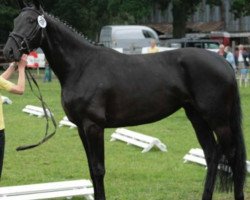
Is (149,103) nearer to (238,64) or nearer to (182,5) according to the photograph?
(238,64)

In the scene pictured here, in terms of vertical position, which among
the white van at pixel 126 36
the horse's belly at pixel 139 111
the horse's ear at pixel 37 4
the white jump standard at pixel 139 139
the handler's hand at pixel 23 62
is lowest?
the white van at pixel 126 36

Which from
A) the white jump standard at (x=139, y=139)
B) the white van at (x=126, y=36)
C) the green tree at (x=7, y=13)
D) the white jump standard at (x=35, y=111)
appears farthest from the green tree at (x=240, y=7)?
the white jump standard at (x=139, y=139)

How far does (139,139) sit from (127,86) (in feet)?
17.5

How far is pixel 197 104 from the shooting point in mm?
6348

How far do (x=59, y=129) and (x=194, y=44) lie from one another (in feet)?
81.7

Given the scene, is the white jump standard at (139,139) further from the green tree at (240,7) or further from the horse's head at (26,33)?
the green tree at (240,7)

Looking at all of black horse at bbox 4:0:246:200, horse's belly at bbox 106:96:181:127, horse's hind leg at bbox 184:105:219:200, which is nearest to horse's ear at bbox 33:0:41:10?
black horse at bbox 4:0:246:200

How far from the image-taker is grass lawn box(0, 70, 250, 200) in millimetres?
7750

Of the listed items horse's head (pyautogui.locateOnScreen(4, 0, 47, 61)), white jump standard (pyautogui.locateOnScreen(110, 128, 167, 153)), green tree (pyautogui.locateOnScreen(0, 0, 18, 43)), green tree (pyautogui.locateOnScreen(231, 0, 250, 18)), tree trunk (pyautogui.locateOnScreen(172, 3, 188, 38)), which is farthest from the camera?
tree trunk (pyautogui.locateOnScreen(172, 3, 188, 38))

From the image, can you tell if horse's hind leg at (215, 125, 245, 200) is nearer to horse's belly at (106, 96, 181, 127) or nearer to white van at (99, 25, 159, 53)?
horse's belly at (106, 96, 181, 127)

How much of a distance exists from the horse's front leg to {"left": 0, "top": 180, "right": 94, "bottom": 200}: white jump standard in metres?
0.94

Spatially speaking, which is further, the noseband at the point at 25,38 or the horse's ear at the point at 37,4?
the horse's ear at the point at 37,4

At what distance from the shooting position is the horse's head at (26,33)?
577cm

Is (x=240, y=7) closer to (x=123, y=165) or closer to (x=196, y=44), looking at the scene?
(x=196, y=44)
